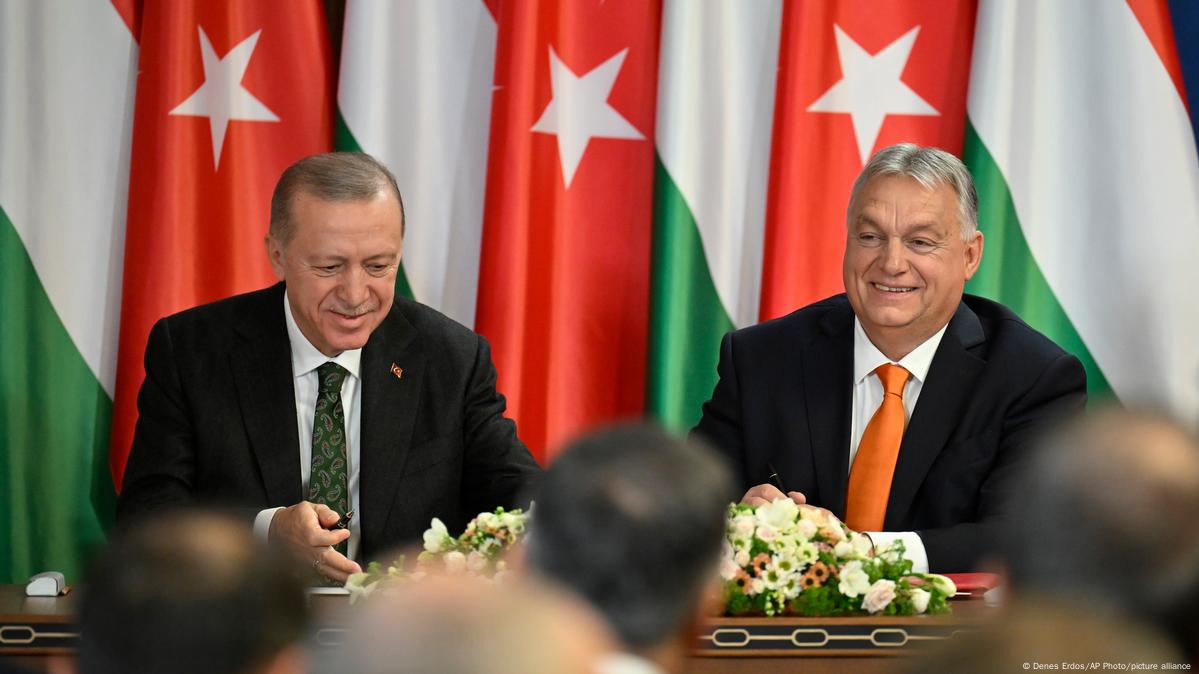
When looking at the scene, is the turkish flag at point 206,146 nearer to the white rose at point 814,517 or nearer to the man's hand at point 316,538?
the man's hand at point 316,538

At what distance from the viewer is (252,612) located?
1.14m

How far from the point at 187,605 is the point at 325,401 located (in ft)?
8.46

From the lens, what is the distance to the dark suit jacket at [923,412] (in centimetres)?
350

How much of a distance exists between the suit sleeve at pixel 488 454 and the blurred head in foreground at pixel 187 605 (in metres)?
2.49

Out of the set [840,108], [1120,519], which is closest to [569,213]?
[840,108]

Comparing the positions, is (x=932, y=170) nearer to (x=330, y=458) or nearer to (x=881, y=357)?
(x=881, y=357)

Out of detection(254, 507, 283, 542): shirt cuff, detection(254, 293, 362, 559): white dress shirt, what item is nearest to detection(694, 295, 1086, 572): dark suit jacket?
detection(254, 293, 362, 559): white dress shirt

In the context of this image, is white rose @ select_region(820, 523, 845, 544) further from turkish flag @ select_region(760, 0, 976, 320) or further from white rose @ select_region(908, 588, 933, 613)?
turkish flag @ select_region(760, 0, 976, 320)

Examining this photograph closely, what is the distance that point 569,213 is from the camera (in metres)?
4.56

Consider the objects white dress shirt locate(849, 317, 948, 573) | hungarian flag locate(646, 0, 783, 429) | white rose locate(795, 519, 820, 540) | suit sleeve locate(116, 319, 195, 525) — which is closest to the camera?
white rose locate(795, 519, 820, 540)

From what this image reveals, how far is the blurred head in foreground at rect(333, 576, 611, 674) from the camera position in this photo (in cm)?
87

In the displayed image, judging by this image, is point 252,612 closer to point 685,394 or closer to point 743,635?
point 743,635

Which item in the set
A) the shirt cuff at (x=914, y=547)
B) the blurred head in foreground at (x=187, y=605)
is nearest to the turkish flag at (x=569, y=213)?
the shirt cuff at (x=914, y=547)

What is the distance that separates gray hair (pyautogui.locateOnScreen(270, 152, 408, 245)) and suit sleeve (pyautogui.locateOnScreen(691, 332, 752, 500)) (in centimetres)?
101
